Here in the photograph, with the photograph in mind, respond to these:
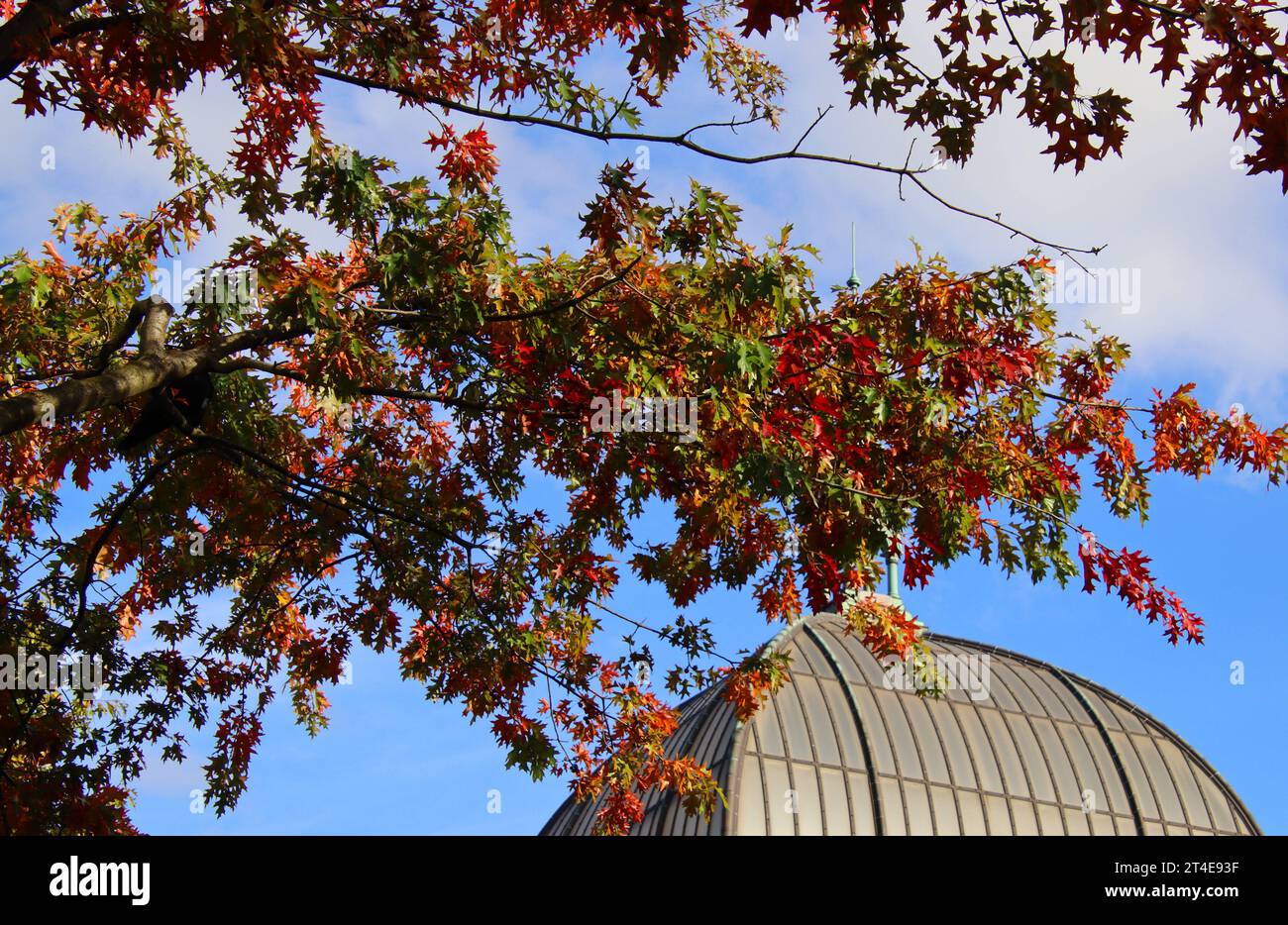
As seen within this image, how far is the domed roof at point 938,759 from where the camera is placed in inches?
786

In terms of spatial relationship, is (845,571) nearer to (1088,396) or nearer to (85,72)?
(1088,396)

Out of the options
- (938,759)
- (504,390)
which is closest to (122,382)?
(504,390)

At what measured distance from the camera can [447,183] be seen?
835 cm

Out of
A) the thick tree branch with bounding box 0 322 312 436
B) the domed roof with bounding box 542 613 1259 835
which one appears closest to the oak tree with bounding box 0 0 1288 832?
the thick tree branch with bounding box 0 322 312 436

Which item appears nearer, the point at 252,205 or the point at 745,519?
the point at 252,205

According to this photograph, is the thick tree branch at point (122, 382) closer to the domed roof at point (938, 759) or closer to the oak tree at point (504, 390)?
the oak tree at point (504, 390)

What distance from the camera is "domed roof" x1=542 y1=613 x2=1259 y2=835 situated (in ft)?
65.5

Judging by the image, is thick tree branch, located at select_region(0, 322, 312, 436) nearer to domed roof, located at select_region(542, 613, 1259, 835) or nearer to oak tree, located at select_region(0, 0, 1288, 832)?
oak tree, located at select_region(0, 0, 1288, 832)

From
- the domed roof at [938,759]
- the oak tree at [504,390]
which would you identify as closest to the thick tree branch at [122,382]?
the oak tree at [504,390]

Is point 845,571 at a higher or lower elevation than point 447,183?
lower
